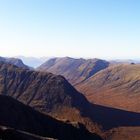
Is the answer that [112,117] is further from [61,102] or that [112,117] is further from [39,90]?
[39,90]

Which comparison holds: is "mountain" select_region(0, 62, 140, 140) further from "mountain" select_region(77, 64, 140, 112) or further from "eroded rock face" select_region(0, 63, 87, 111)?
"mountain" select_region(77, 64, 140, 112)

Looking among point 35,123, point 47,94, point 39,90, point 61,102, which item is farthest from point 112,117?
point 35,123

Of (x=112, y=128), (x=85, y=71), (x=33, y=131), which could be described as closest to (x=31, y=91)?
(x=112, y=128)

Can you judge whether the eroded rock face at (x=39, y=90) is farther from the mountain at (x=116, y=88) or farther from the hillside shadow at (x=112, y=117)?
the mountain at (x=116, y=88)

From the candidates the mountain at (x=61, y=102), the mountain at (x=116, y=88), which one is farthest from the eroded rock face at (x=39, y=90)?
the mountain at (x=116, y=88)

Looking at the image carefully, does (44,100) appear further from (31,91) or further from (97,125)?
(97,125)

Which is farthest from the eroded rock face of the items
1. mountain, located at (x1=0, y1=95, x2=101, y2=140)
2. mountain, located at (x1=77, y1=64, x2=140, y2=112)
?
mountain, located at (x1=0, y1=95, x2=101, y2=140)

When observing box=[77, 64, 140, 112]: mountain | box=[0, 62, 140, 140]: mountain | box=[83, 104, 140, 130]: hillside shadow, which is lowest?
box=[77, 64, 140, 112]: mountain

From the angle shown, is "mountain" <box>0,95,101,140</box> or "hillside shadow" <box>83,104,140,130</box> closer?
"mountain" <box>0,95,101,140</box>
